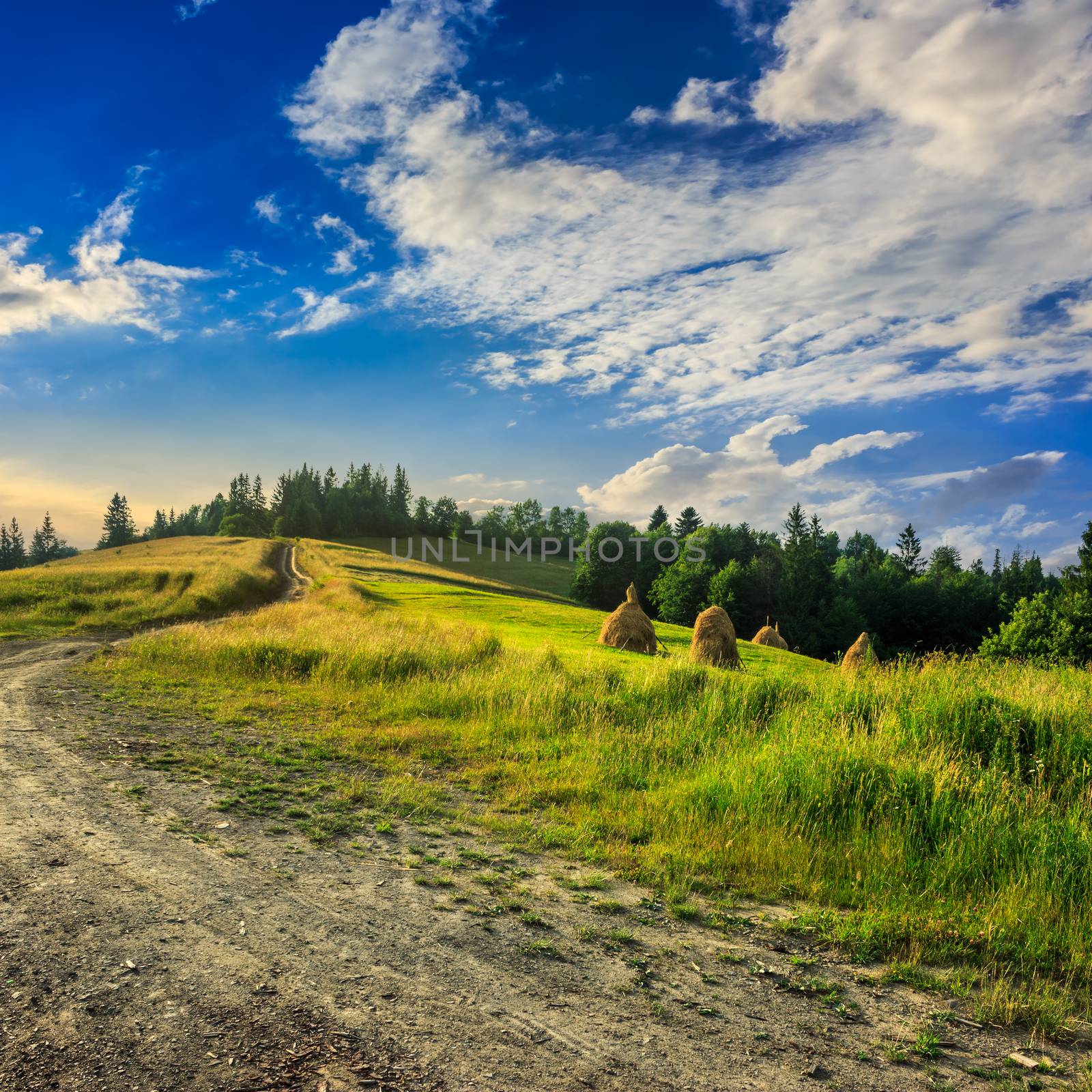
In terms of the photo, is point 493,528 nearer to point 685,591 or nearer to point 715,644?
point 685,591

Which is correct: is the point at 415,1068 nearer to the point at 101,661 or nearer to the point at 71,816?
A: the point at 71,816

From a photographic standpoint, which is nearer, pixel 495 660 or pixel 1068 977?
pixel 1068 977

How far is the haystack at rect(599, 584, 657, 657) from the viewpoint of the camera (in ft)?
86.4

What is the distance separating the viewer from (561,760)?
387 inches

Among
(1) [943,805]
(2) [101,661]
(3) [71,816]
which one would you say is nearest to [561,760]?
(1) [943,805]

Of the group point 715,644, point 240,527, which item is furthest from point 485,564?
point 715,644

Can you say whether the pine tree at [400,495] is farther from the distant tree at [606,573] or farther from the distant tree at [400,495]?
the distant tree at [606,573]

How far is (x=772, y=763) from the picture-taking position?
856 centimetres

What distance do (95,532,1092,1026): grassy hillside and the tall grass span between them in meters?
0.03

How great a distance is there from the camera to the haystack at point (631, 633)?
2633 centimetres

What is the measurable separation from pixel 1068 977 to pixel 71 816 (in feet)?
30.0

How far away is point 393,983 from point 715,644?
1891cm

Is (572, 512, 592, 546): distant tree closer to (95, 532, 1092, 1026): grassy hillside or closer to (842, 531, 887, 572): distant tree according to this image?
(842, 531, 887, 572): distant tree

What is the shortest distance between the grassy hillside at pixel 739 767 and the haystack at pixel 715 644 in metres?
5.75
